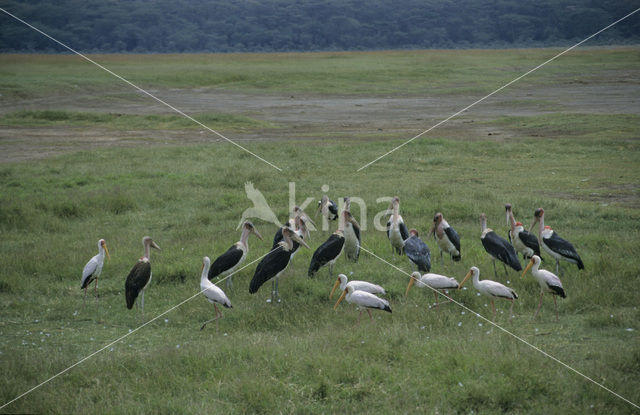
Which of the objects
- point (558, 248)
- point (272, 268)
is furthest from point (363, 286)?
point (558, 248)

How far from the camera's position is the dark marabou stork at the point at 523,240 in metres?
10.2

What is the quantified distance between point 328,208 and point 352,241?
2478mm

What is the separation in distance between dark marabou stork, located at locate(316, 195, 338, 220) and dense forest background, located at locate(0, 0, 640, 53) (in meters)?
102

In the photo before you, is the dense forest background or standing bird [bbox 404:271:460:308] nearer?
standing bird [bbox 404:271:460:308]

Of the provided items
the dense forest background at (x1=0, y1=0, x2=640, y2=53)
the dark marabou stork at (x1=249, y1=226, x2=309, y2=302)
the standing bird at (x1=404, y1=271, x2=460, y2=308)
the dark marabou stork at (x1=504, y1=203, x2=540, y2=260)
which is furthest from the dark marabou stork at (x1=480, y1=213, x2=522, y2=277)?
the dense forest background at (x1=0, y1=0, x2=640, y2=53)

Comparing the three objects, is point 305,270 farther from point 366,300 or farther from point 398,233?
point 366,300

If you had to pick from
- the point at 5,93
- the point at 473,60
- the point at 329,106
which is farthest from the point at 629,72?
the point at 5,93

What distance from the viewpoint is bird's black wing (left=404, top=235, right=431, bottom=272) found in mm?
9637

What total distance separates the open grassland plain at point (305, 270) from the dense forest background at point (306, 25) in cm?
9036

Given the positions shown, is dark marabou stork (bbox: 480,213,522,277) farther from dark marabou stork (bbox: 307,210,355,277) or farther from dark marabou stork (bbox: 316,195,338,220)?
dark marabou stork (bbox: 316,195,338,220)

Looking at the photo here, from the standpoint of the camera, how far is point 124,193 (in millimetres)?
15570

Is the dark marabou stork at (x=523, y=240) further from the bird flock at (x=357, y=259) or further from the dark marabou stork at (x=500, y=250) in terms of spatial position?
the dark marabou stork at (x=500, y=250)

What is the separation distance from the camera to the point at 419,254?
9711 millimetres

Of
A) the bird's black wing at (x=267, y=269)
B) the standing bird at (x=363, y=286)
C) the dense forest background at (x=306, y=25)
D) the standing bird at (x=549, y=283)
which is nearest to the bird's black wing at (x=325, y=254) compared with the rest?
the bird's black wing at (x=267, y=269)
